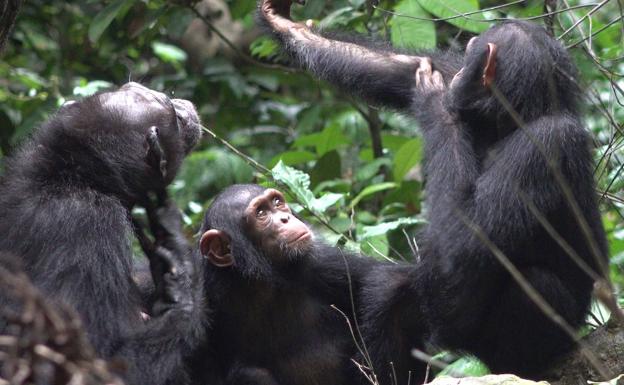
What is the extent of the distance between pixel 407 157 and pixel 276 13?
73.1 inches

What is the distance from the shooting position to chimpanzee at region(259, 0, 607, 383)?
5402 mm

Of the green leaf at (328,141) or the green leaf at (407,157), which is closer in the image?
the green leaf at (407,157)

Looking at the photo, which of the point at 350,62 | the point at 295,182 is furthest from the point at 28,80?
the point at 350,62

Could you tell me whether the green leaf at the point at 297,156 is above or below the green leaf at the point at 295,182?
below

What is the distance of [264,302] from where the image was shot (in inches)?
237

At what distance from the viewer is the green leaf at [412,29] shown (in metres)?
7.24

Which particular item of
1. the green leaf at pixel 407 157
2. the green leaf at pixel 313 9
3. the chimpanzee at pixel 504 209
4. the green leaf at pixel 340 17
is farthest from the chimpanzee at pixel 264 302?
the green leaf at pixel 313 9

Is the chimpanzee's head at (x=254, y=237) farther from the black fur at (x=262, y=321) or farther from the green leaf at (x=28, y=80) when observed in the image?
the green leaf at (x=28, y=80)

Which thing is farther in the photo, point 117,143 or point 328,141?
point 328,141

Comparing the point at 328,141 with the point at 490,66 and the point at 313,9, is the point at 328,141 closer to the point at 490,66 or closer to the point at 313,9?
the point at 313,9

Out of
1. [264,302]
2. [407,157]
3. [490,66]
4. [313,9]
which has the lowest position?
[264,302]

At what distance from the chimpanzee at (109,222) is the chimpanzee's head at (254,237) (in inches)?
18.7

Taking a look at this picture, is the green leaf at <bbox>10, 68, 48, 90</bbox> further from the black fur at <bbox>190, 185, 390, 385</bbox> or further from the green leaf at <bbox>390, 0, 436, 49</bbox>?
the black fur at <bbox>190, 185, 390, 385</bbox>

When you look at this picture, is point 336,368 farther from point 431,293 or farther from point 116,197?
point 116,197
